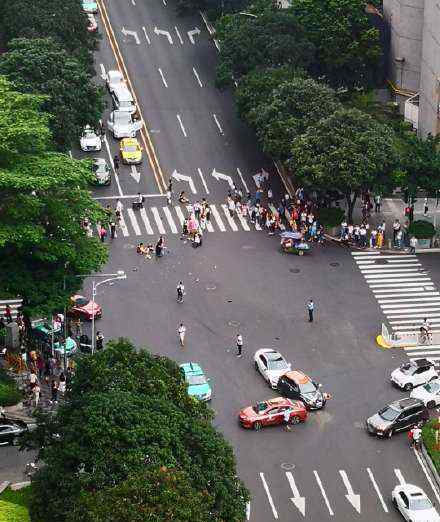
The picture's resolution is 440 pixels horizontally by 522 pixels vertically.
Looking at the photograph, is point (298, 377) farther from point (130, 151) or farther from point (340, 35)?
point (340, 35)

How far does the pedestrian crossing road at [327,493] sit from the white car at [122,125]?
172ft

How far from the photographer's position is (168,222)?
375 ft

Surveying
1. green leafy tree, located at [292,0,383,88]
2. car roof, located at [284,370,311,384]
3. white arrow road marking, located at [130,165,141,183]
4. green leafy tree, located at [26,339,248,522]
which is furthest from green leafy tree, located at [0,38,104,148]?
green leafy tree, located at [26,339,248,522]

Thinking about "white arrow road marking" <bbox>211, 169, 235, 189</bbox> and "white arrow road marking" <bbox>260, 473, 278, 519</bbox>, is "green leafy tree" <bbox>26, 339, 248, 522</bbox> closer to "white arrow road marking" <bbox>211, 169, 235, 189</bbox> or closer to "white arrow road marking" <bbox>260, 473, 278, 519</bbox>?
"white arrow road marking" <bbox>260, 473, 278, 519</bbox>

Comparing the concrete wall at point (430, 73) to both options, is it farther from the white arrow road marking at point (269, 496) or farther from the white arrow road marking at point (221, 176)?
the white arrow road marking at point (269, 496)

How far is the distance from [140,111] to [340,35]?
20478mm

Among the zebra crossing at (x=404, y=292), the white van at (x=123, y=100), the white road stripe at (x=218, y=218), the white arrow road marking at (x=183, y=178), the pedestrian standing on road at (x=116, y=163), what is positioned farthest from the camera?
the white van at (x=123, y=100)

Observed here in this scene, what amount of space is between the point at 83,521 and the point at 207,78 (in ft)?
264

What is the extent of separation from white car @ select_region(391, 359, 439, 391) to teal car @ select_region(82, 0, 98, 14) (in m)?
73.9

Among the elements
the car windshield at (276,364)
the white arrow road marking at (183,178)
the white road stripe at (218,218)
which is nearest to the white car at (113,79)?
the white arrow road marking at (183,178)

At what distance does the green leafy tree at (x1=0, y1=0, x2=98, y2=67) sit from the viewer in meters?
127

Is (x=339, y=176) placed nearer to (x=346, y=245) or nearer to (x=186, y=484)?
(x=346, y=245)

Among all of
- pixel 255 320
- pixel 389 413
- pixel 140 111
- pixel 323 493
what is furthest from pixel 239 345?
pixel 140 111

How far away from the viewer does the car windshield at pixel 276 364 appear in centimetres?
9144
